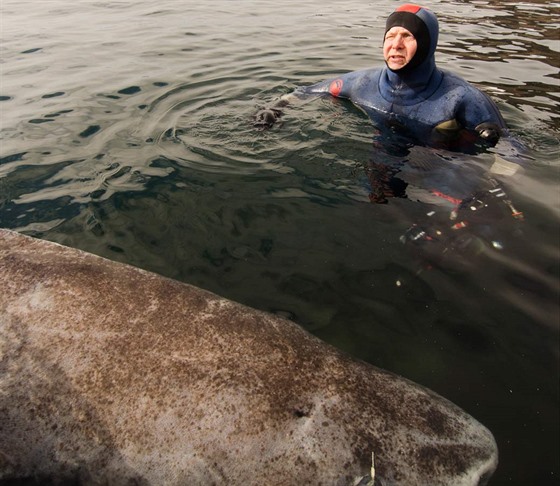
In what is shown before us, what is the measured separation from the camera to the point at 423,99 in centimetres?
568

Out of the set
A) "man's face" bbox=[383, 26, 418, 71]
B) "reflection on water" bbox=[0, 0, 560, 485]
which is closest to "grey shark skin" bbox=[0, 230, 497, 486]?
"reflection on water" bbox=[0, 0, 560, 485]

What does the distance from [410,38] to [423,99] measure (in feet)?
2.46

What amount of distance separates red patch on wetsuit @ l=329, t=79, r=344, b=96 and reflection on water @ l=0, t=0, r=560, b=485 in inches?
9.2

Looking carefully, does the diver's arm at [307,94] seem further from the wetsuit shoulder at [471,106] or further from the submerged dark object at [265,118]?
the wetsuit shoulder at [471,106]

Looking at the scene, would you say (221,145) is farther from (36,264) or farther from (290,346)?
(290,346)

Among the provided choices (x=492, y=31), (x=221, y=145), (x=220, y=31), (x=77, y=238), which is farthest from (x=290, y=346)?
(x=492, y=31)

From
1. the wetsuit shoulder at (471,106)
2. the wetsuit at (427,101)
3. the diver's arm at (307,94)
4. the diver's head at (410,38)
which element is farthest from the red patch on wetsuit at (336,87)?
the wetsuit shoulder at (471,106)

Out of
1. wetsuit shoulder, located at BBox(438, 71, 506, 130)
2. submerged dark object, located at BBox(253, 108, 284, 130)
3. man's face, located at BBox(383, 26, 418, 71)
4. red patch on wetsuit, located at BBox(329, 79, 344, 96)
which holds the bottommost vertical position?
submerged dark object, located at BBox(253, 108, 284, 130)

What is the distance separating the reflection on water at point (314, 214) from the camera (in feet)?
9.27

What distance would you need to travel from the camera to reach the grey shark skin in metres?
1.78

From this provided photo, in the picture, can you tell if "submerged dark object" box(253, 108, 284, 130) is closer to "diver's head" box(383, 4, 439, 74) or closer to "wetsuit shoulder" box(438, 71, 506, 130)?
"diver's head" box(383, 4, 439, 74)

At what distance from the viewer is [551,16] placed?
1362 cm

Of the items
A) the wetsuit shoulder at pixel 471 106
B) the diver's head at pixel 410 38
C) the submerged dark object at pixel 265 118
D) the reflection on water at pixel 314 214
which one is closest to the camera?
the reflection on water at pixel 314 214

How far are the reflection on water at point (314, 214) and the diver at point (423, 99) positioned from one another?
1.37ft
